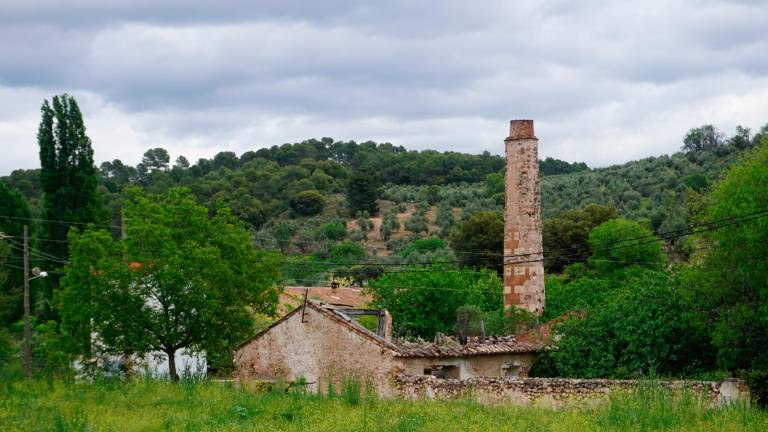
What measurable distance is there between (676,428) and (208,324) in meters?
15.2

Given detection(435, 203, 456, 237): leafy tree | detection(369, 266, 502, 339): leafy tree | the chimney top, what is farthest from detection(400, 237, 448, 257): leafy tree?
the chimney top

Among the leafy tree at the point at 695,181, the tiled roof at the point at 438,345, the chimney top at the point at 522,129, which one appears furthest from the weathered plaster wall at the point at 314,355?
the leafy tree at the point at 695,181

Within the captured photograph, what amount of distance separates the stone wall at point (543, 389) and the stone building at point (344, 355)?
44.3 inches

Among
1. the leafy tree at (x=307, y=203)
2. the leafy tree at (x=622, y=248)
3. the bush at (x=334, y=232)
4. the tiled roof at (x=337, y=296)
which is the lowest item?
the tiled roof at (x=337, y=296)

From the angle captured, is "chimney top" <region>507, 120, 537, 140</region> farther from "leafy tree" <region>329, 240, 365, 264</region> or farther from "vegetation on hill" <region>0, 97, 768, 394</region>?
"leafy tree" <region>329, 240, 365, 264</region>

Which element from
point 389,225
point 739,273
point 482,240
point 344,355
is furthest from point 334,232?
point 739,273

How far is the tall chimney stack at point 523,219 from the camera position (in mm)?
35875

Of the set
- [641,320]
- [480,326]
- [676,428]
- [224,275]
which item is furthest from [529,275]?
[676,428]

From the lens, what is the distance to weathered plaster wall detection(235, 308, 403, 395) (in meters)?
24.7

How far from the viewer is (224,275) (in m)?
27.4

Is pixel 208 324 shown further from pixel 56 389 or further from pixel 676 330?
pixel 676 330

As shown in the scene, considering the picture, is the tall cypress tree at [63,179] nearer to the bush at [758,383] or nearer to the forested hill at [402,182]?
the forested hill at [402,182]

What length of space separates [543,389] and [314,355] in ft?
22.5

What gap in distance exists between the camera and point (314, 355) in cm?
2603
